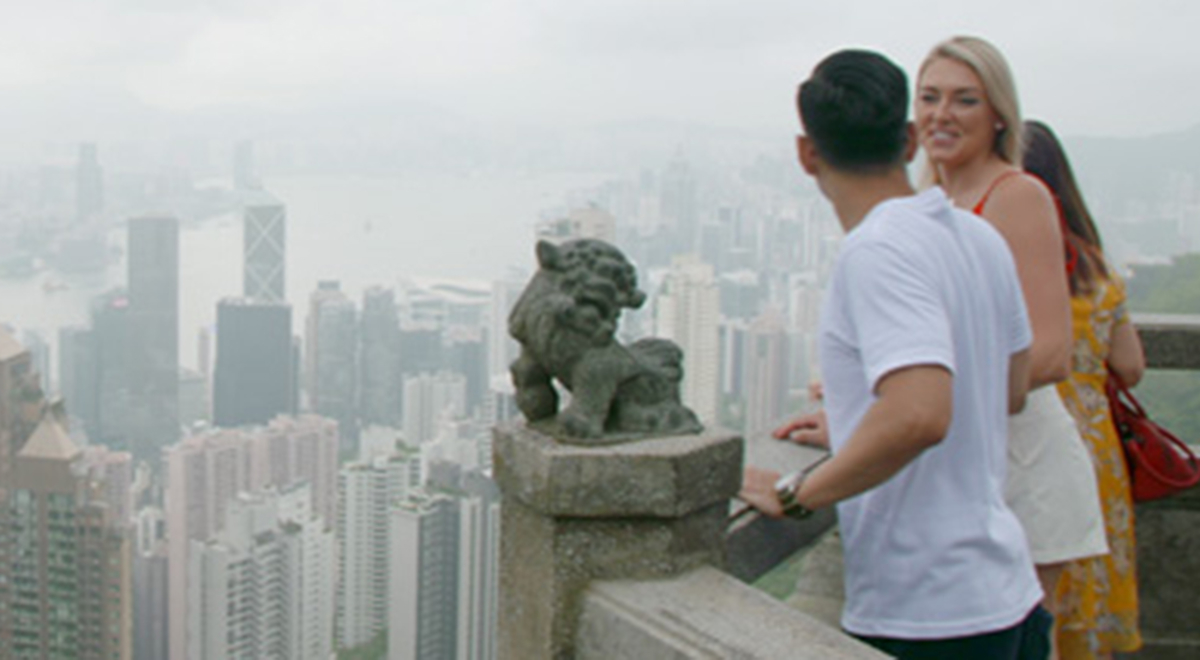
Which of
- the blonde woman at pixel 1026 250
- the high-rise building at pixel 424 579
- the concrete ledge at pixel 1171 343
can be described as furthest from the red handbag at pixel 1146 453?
the high-rise building at pixel 424 579

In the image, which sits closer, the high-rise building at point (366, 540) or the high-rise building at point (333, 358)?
the high-rise building at point (366, 540)

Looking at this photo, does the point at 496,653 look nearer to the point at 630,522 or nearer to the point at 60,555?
the point at 630,522

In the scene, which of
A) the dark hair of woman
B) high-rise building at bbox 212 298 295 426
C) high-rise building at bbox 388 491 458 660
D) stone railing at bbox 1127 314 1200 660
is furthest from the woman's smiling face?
high-rise building at bbox 212 298 295 426

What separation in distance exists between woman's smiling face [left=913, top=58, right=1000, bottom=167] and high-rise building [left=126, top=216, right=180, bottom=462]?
37.9 metres

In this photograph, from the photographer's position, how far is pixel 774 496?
2391mm

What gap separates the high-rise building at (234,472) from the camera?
30.0m

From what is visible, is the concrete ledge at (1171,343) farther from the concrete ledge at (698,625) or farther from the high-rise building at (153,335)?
the high-rise building at (153,335)

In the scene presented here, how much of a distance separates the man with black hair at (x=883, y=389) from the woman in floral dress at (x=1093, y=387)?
0.78m

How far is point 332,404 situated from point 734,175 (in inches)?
649

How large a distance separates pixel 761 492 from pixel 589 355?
1.34 ft

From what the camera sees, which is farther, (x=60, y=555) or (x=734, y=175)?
(x=734, y=175)

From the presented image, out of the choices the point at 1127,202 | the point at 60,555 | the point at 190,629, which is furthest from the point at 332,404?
the point at 1127,202

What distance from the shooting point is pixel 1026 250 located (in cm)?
268

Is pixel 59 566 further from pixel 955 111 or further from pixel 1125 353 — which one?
pixel 955 111
